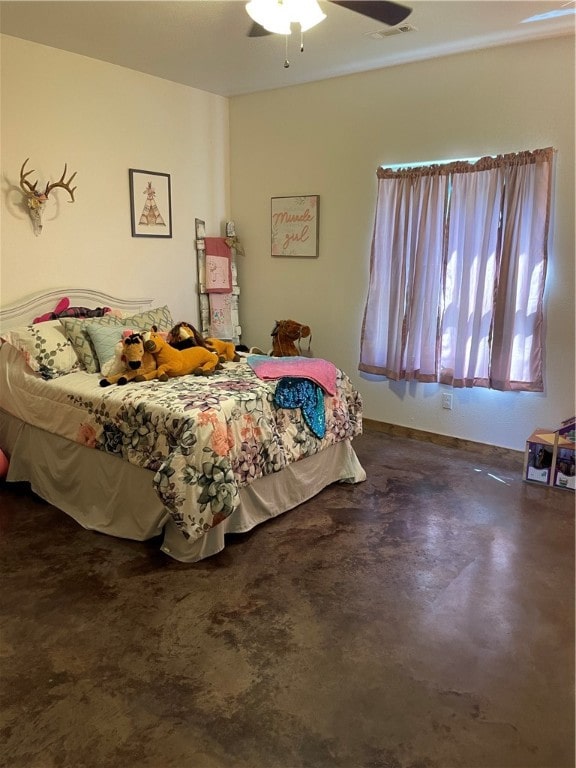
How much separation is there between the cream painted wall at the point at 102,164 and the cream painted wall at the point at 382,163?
49cm

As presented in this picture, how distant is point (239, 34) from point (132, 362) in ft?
7.01

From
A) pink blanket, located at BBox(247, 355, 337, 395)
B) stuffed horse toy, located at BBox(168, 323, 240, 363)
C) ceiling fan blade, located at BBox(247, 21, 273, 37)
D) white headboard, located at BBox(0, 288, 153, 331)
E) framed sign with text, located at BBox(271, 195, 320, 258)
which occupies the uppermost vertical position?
ceiling fan blade, located at BBox(247, 21, 273, 37)

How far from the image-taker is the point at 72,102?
3.98 meters

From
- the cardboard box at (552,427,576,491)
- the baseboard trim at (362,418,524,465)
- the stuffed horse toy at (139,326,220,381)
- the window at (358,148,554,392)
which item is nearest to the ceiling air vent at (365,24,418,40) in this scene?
the window at (358,148,554,392)

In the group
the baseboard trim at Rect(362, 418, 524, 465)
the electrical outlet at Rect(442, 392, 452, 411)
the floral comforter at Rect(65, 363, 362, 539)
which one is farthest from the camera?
the electrical outlet at Rect(442, 392, 452, 411)

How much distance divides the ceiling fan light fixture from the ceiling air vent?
129 cm

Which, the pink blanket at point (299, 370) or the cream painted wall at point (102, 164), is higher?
the cream painted wall at point (102, 164)

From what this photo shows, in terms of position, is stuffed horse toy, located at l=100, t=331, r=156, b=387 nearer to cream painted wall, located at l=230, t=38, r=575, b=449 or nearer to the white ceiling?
the white ceiling

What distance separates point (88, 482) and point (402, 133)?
3.23 metres

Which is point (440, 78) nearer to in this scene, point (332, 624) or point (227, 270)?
point (227, 270)

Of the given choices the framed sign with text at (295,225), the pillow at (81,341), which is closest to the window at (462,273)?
the framed sign with text at (295,225)

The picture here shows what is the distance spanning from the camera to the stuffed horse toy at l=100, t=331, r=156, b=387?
3.18m

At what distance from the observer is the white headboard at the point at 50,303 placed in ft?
12.4

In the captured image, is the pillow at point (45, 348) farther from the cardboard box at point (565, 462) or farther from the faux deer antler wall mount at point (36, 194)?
the cardboard box at point (565, 462)
